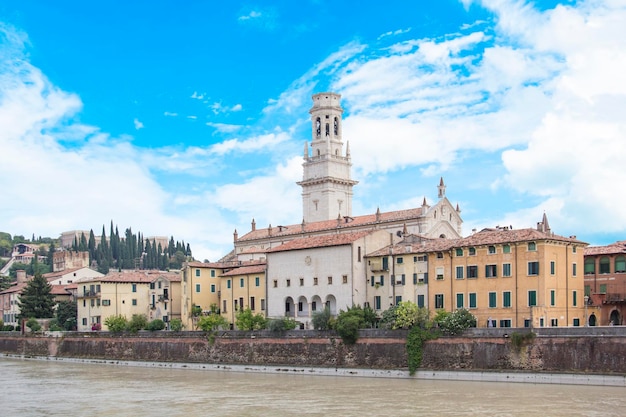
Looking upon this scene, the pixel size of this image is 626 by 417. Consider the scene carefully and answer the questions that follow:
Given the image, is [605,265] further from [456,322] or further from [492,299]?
[456,322]

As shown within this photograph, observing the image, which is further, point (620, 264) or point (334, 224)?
point (334, 224)

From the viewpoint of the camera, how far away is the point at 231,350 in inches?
2368

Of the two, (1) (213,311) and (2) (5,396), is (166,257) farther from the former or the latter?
(2) (5,396)

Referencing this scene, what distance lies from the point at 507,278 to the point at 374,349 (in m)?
9.22

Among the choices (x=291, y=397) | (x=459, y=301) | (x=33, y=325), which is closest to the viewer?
(x=291, y=397)

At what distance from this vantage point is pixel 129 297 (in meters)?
81.2

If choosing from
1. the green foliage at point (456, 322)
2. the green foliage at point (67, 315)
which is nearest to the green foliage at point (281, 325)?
the green foliage at point (456, 322)

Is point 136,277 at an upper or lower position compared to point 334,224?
lower

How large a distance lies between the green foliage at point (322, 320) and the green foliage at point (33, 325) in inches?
1438

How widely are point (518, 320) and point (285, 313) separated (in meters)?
20.3

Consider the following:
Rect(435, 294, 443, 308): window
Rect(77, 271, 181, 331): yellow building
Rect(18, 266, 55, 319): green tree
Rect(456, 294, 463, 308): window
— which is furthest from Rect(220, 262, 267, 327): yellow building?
Rect(18, 266, 55, 319): green tree

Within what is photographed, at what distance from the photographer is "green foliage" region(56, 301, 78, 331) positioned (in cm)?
8512

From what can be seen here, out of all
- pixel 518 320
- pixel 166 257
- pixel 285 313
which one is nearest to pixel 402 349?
pixel 518 320

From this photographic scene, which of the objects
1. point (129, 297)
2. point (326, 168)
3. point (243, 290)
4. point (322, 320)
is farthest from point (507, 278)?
point (326, 168)
